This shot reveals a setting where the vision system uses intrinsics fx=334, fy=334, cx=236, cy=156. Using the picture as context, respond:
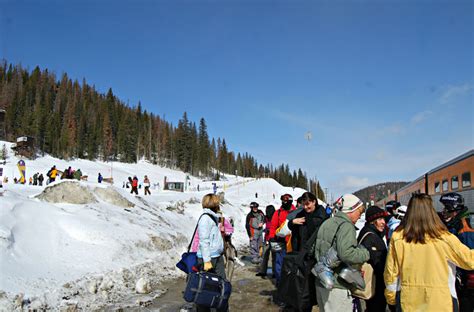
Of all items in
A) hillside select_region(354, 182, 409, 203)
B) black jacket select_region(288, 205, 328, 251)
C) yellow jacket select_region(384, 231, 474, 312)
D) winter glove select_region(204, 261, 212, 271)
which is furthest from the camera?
hillside select_region(354, 182, 409, 203)

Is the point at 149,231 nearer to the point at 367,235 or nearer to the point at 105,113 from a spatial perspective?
the point at 367,235

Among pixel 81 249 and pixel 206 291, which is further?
pixel 81 249

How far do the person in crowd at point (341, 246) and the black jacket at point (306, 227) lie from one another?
56.4 inches

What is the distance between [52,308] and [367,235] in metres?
5.11

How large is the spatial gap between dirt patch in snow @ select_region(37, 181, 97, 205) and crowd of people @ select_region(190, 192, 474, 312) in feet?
26.7

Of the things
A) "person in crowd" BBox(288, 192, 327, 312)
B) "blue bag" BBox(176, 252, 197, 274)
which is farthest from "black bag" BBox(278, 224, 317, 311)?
"blue bag" BBox(176, 252, 197, 274)

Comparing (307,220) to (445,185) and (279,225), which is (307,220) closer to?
(279,225)

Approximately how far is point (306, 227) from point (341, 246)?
202 cm

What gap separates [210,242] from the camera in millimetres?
4832

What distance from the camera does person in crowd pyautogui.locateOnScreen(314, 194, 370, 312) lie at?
3.24 meters

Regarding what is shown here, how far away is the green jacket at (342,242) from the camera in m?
3.23

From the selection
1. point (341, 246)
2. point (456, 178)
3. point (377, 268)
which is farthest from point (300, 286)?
point (456, 178)

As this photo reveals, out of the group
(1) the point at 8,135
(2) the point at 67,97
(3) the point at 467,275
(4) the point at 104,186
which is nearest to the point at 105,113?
(2) the point at 67,97

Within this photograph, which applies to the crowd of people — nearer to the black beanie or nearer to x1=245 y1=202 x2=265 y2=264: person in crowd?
the black beanie
